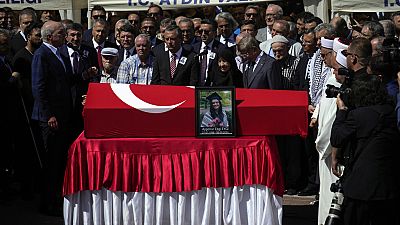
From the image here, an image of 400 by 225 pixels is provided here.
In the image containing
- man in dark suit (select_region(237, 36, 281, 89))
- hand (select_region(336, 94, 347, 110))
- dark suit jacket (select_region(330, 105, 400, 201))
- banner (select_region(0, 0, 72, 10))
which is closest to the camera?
dark suit jacket (select_region(330, 105, 400, 201))

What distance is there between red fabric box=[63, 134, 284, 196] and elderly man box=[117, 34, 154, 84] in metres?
2.65

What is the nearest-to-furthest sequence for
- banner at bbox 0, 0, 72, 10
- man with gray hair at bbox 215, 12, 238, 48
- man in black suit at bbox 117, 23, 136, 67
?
man in black suit at bbox 117, 23, 136, 67, man with gray hair at bbox 215, 12, 238, 48, banner at bbox 0, 0, 72, 10

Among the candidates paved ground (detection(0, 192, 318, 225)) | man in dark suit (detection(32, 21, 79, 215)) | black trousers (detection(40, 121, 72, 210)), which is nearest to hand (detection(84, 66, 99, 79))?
man in dark suit (detection(32, 21, 79, 215))

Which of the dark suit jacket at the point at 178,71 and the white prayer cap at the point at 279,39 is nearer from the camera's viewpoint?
the dark suit jacket at the point at 178,71

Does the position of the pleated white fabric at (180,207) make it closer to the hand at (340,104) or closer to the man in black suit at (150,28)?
the hand at (340,104)

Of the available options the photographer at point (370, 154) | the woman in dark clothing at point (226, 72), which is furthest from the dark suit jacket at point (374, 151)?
the woman in dark clothing at point (226, 72)

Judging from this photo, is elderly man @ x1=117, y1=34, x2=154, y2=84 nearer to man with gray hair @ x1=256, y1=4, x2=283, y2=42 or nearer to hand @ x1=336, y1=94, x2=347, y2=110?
man with gray hair @ x1=256, y1=4, x2=283, y2=42

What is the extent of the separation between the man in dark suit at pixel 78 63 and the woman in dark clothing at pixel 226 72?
4.83 feet

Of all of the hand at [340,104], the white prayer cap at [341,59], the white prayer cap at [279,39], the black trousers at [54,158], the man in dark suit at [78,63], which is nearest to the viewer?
the hand at [340,104]

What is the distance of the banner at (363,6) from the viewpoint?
15.2m

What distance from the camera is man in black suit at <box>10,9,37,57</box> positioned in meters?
14.3

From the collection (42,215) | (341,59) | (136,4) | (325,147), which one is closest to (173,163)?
(325,147)

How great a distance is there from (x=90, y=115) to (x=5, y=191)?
11.9 ft

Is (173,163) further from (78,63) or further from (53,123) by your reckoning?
(78,63)
